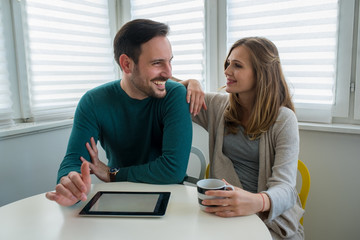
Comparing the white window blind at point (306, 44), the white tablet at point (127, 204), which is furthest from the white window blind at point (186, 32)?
the white tablet at point (127, 204)

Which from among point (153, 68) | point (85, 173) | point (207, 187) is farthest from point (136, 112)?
point (207, 187)

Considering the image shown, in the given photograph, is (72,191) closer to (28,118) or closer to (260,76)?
(260,76)

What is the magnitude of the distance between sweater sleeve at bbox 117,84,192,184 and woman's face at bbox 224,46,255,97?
273 mm

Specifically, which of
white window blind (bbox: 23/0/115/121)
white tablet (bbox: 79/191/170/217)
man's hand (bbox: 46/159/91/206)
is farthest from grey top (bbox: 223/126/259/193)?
white window blind (bbox: 23/0/115/121)

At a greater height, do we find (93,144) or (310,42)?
(310,42)

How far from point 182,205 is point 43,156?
4.53ft

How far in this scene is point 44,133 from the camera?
202 centimetres

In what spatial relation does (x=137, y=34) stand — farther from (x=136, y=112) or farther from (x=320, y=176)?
(x=320, y=176)

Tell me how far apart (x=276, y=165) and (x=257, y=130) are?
20 centimetres

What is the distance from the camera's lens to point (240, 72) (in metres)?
1.43

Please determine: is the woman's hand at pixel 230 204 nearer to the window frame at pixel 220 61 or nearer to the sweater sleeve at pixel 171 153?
the sweater sleeve at pixel 171 153

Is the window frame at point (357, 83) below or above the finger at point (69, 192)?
above

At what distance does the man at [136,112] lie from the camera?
1292mm

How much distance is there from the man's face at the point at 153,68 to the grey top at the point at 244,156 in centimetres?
40
